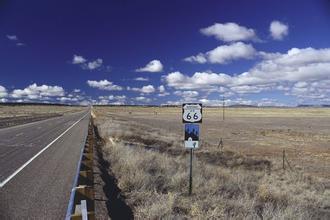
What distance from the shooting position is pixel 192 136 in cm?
915

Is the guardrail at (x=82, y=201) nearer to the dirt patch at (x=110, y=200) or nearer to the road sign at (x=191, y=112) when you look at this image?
the dirt patch at (x=110, y=200)

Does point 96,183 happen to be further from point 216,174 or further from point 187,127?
point 216,174

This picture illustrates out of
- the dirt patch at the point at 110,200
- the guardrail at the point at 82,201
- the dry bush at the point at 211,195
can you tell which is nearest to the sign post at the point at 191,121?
the dry bush at the point at 211,195

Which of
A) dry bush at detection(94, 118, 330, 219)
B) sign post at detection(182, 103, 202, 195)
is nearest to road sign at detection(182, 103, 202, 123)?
sign post at detection(182, 103, 202, 195)

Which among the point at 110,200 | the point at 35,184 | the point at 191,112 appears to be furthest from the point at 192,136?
the point at 35,184

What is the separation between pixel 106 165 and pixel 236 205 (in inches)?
239

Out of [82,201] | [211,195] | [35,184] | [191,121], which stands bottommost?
[211,195]

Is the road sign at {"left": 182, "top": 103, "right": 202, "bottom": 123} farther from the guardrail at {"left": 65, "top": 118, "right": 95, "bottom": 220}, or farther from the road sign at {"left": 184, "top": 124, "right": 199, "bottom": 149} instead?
the guardrail at {"left": 65, "top": 118, "right": 95, "bottom": 220}

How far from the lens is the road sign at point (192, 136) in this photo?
910cm

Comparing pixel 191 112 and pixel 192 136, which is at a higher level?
pixel 191 112

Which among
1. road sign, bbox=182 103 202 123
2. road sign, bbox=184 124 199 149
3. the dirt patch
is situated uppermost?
road sign, bbox=182 103 202 123

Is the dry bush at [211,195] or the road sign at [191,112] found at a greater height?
the road sign at [191,112]

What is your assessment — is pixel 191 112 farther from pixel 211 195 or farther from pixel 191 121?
pixel 211 195

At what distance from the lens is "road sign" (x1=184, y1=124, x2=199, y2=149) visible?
9102mm
